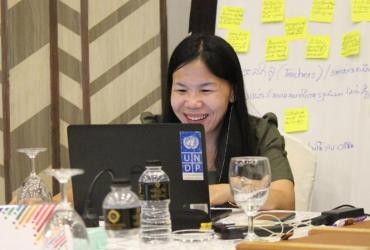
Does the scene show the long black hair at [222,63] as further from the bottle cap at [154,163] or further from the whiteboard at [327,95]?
the bottle cap at [154,163]

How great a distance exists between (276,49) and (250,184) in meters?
1.74

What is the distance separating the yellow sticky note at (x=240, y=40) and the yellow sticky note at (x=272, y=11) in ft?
0.39

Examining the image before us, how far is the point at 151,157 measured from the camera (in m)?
1.78

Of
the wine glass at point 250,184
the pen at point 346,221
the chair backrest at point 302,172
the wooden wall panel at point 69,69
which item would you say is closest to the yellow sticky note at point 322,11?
the chair backrest at point 302,172

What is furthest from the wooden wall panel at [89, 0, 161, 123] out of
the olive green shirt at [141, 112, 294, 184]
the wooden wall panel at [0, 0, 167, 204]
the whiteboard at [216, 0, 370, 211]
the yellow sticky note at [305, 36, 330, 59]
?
the olive green shirt at [141, 112, 294, 184]

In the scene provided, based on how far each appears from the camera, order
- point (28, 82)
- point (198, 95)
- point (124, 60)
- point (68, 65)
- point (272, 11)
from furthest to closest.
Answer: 1. point (124, 60)
2. point (68, 65)
3. point (28, 82)
4. point (272, 11)
5. point (198, 95)

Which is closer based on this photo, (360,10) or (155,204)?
(155,204)

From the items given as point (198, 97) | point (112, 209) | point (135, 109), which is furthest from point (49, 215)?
point (135, 109)

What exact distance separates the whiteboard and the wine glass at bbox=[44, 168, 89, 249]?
171 cm

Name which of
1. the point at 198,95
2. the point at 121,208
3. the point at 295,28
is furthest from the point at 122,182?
the point at 295,28

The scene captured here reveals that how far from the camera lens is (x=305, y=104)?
A: 10.5ft

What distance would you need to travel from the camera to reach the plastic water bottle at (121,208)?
1.38m

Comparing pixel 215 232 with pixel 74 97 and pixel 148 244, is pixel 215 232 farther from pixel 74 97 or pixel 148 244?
pixel 74 97

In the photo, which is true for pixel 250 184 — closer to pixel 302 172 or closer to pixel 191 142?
pixel 191 142
